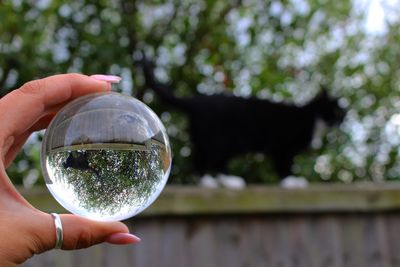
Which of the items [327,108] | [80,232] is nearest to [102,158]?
[80,232]

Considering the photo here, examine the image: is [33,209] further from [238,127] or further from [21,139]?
[238,127]

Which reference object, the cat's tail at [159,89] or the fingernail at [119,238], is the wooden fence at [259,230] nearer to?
the cat's tail at [159,89]

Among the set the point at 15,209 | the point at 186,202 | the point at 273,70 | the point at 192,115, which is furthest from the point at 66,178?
the point at 273,70

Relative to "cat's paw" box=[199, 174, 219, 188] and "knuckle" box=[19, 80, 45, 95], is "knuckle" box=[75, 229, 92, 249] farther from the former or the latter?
"cat's paw" box=[199, 174, 219, 188]

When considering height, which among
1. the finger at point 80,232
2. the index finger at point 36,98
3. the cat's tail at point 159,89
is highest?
the index finger at point 36,98

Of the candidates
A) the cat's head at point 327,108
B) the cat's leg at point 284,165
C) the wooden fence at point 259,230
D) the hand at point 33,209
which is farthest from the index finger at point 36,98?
the cat's head at point 327,108

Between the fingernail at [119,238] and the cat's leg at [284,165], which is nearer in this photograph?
the fingernail at [119,238]
